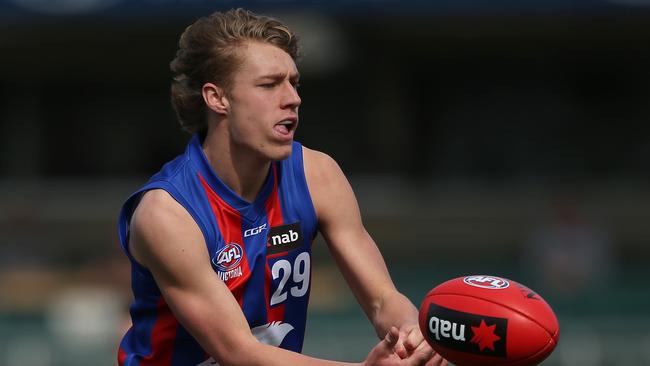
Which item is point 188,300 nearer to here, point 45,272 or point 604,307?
point 604,307

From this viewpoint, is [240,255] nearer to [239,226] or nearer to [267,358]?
[239,226]

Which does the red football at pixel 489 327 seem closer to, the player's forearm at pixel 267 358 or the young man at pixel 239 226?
the young man at pixel 239 226

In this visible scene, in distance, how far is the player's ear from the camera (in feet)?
14.7

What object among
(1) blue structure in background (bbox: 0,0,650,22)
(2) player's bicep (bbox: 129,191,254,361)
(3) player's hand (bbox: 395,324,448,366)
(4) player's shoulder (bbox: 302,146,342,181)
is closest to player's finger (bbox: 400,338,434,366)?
(3) player's hand (bbox: 395,324,448,366)

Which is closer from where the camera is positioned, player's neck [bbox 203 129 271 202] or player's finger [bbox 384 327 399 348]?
player's finger [bbox 384 327 399 348]

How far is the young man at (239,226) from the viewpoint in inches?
167

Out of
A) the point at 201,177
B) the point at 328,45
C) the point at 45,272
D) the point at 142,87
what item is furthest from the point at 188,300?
the point at 142,87

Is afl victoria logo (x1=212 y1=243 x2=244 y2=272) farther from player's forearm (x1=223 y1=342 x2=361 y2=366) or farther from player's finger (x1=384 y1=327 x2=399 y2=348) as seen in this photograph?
player's finger (x1=384 y1=327 x2=399 y2=348)

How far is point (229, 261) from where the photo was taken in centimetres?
443

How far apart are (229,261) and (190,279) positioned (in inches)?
9.3

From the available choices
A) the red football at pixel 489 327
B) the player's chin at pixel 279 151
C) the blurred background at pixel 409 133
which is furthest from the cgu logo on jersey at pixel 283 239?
the blurred background at pixel 409 133

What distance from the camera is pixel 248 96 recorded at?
442 cm

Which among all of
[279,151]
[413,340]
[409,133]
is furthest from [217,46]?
[409,133]

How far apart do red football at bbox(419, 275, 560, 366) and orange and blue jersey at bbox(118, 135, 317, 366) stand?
60 centimetres
